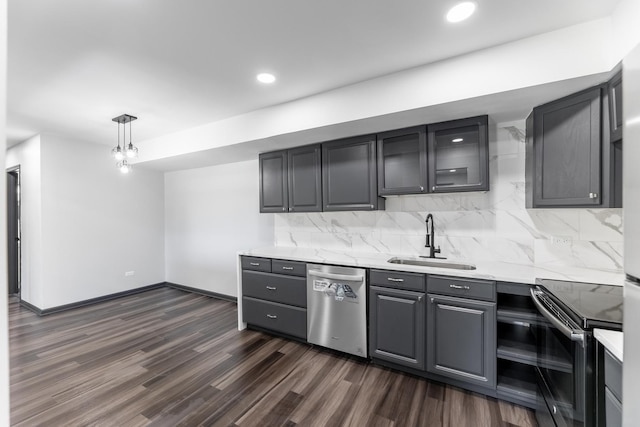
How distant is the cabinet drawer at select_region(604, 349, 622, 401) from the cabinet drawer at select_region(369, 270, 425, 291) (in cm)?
121

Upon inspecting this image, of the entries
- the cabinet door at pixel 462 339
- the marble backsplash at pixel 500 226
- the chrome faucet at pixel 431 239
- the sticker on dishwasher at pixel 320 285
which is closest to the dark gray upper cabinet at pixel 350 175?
the marble backsplash at pixel 500 226

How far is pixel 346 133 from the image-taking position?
2939 mm

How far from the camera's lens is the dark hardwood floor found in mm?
1973

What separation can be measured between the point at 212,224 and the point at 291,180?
2126 millimetres

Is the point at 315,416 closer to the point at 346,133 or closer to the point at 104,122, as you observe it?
the point at 346,133

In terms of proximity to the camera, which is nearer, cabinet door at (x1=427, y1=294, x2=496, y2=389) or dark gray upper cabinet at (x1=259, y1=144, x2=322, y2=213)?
cabinet door at (x1=427, y1=294, x2=496, y2=389)

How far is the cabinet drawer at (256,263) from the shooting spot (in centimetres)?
325

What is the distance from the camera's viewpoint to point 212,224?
4.80 metres

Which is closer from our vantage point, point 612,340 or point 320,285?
point 612,340

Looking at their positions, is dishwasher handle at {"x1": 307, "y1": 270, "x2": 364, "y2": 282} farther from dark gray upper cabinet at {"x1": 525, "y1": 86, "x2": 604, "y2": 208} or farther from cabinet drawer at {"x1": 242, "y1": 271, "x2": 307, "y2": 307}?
dark gray upper cabinet at {"x1": 525, "y1": 86, "x2": 604, "y2": 208}

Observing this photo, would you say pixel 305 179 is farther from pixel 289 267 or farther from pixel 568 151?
pixel 568 151

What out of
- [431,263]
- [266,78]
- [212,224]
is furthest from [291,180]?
[212,224]

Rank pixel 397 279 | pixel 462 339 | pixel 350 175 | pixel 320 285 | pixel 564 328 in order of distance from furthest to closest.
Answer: pixel 350 175, pixel 320 285, pixel 397 279, pixel 462 339, pixel 564 328

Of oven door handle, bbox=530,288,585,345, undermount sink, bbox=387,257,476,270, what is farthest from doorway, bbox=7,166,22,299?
oven door handle, bbox=530,288,585,345
